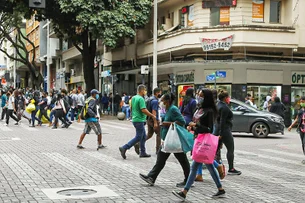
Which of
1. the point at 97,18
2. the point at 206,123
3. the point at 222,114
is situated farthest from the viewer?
the point at 97,18

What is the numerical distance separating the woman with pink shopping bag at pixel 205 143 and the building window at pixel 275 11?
21.2 metres

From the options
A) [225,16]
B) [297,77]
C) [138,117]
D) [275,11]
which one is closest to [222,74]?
[225,16]

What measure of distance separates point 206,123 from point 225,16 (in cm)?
2059

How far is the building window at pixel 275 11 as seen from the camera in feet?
→ 88.3

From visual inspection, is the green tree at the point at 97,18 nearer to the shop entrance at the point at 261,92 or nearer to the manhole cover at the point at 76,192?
the shop entrance at the point at 261,92

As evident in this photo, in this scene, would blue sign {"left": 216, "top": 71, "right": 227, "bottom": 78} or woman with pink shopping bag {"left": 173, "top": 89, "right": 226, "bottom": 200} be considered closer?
woman with pink shopping bag {"left": 173, "top": 89, "right": 226, "bottom": 200}

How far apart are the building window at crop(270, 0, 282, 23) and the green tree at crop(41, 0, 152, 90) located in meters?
7.94

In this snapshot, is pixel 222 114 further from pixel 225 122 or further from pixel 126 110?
pixel 126 110

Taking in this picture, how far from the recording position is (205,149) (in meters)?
6.76

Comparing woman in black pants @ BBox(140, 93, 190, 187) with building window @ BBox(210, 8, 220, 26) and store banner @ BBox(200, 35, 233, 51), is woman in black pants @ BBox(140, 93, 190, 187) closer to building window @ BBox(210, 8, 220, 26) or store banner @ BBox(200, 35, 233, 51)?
store banner @ BBox(200, 35, 233, 51)

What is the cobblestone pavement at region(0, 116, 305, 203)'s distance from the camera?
7.11 m

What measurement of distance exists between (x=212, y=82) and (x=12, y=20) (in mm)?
24034

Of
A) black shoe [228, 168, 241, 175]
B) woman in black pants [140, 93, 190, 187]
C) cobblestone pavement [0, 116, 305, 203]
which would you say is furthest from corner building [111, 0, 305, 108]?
woman in black pants [140, 93, 190, 187]

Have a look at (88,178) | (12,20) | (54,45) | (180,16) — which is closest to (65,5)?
(180,16)
